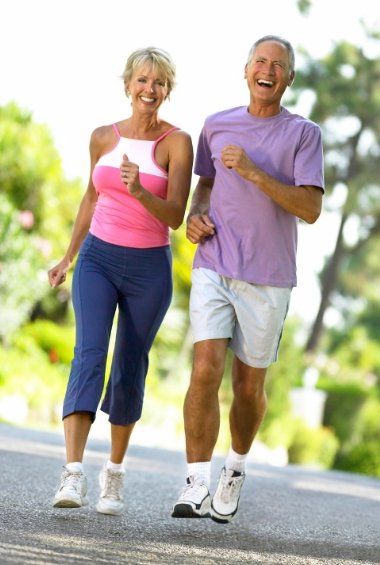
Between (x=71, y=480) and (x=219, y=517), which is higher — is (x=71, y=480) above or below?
above

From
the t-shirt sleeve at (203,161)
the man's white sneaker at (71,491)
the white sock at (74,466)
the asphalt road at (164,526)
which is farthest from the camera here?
the t-shirt sleeve at (203,161)

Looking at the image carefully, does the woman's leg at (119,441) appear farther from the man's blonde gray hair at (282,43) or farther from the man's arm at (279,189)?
the man's blonde gray hair at (282,43)

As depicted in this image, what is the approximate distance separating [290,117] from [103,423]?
958 centimetres

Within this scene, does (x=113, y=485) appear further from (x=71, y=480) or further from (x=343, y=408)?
(x=343, y=408)

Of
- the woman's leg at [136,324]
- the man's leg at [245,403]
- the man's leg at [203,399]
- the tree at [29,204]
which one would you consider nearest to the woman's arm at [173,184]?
the woman's leg at [136,324]

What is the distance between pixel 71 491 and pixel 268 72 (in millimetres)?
2069

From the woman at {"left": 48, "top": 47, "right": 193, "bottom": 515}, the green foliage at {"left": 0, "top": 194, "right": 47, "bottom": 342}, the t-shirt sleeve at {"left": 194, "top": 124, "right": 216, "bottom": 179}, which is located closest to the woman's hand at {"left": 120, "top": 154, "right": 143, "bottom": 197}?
the woman at {"left": 48, "top": 47, "right": 193, "bottom": 515}

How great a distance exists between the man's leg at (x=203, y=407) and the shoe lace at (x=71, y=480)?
53 cm

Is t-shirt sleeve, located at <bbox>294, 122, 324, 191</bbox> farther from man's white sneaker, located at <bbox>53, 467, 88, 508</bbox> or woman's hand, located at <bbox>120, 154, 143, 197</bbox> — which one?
man's white sneaker, located at <bbox>53, 467, 88, 508</bbox>

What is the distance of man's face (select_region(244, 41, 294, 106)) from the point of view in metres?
4.56

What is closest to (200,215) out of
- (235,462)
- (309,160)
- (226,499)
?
(309,160)

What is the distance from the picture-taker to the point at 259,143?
4562 millimetres

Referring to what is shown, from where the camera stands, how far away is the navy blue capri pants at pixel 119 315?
4367 mm

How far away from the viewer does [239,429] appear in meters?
4.87
